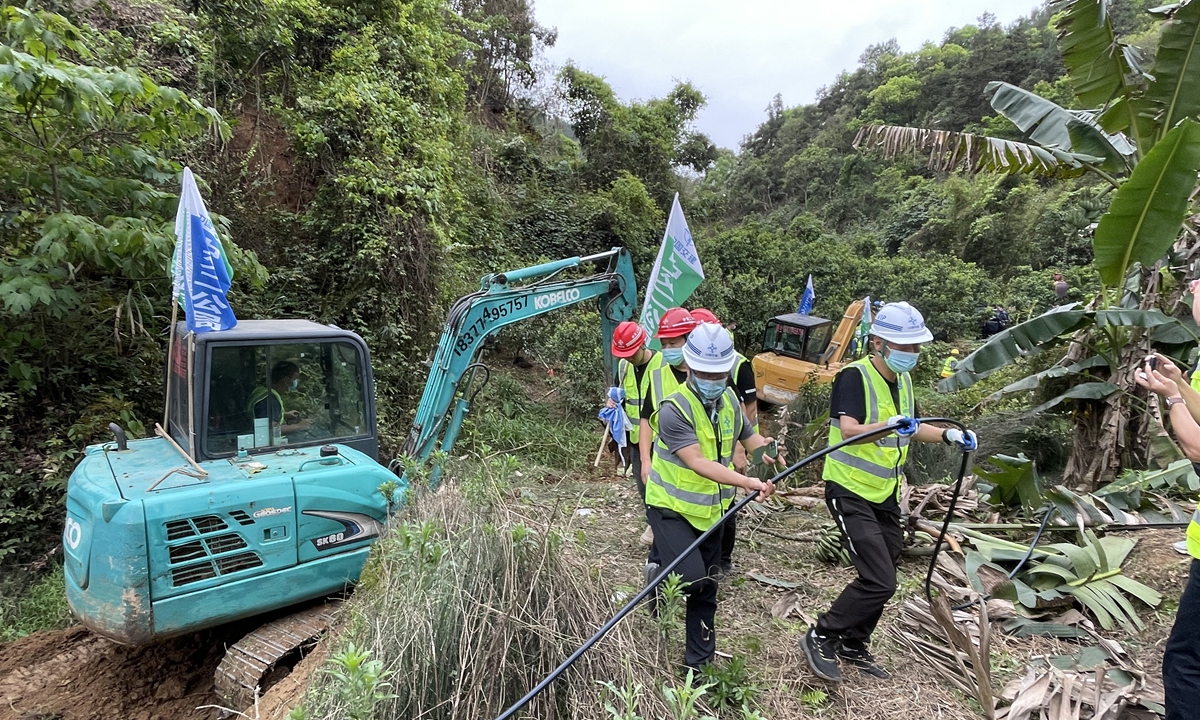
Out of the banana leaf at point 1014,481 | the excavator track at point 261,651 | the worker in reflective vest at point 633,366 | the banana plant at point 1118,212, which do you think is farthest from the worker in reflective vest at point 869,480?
the excavator track at point 261,651

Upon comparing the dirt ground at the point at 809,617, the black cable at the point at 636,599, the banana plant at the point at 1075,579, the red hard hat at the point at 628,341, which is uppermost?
the red hard hat at the point at 628,341

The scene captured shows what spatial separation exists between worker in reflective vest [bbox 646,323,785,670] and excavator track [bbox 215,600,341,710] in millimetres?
2001

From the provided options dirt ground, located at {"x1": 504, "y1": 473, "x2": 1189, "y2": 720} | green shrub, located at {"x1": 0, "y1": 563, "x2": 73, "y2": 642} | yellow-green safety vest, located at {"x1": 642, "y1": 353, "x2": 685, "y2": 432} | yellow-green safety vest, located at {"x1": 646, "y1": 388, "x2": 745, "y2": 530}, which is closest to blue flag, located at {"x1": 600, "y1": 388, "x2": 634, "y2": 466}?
dirt ground, located at {"x1": 504, "y1": 473, "x2": 1189, "y2": 720}

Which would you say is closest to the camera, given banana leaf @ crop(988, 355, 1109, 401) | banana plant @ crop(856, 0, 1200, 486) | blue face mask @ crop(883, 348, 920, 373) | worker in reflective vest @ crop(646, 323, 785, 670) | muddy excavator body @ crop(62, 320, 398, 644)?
worker in reflective vest @ crop(646, 323, 785, 670)

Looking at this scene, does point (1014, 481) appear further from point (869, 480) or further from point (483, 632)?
point (483, 632)

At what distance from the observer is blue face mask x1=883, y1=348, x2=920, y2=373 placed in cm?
283

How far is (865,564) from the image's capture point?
8.91 ft

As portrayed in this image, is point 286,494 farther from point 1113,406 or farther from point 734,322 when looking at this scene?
point 734,322

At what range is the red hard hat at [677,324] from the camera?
3.57 m

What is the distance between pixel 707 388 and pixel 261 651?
9.20 feet

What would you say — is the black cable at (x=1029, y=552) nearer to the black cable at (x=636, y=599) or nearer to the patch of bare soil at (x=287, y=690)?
the black cable at (x=636, y=599)

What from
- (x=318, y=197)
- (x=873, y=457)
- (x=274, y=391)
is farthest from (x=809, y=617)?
(x=318, y=197)

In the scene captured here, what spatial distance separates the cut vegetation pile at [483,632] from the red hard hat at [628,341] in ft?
6.16

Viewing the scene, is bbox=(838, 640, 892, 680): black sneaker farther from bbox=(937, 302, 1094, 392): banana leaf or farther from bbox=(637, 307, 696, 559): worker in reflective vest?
bbox=(937, 302, 1094, 392): banana leaf
